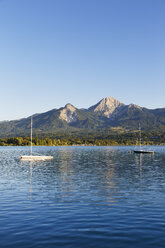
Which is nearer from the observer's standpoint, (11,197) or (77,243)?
(77,243)

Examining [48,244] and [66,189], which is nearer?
[48,244]

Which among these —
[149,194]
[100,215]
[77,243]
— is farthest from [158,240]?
[149,194]

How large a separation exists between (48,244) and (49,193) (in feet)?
66.9

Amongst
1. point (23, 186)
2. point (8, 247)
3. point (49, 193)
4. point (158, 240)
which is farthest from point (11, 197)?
point (158, 240)

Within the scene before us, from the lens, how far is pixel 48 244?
19.2 m

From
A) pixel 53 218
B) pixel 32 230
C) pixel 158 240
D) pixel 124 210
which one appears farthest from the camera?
pixel 124 210

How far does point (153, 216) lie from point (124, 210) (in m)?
3.53

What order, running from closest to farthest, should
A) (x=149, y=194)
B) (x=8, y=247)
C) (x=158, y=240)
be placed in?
(x=8, y=247), (x=158, y=240), (x=149, y=194)

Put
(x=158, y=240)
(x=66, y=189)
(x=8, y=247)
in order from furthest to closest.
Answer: (x=66, y=189), (x=158, y=240), (x=8, y=247)

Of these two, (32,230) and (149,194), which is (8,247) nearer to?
(32,230)

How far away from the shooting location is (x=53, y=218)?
25.9 metres

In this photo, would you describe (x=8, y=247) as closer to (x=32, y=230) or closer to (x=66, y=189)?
(x=32, y=230)

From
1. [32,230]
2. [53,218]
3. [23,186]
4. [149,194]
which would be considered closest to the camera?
[32,230]

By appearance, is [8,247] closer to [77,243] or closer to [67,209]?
[77,243]
